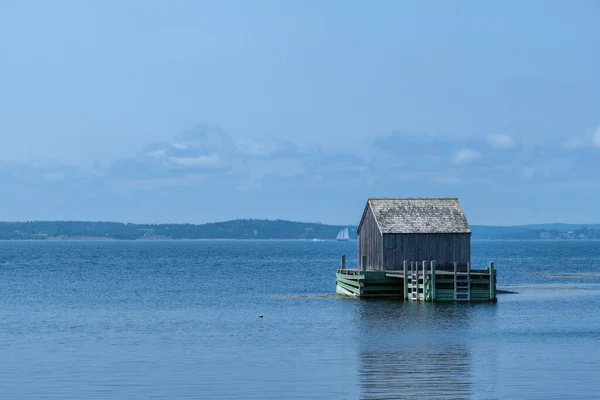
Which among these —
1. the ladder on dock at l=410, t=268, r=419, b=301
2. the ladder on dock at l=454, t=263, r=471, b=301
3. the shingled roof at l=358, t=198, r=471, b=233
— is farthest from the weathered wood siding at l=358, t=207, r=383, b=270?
the ladder on dock at l=454, t=263, r=471, b=301

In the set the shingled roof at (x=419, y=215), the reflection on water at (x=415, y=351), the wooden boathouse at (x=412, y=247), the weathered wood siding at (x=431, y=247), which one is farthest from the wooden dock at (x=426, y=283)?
the shingled roof at (x=419, y=215)

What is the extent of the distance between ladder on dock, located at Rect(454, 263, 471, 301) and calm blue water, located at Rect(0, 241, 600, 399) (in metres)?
1.32

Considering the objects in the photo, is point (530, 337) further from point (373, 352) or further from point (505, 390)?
point (505, 390)

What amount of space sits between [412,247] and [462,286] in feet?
14.2

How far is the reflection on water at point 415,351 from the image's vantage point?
28.4m

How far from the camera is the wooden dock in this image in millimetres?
54000

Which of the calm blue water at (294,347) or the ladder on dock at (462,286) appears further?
the ladder on dock at (462,286)

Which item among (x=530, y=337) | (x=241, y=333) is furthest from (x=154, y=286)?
(x=530, y=337)

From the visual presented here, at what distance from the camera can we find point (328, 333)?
42.1 meters

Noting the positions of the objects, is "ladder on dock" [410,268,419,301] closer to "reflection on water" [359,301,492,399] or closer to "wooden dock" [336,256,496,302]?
"wooden dock" [336,256,496,302]

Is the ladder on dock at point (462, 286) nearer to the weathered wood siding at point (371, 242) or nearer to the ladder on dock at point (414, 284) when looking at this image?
the ladder on dock at point (414, 284)

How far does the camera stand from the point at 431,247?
2254 inches

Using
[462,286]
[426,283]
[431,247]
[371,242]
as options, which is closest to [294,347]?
[426,283]

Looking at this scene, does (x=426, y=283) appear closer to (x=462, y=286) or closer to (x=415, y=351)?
(x=462, y=286)
